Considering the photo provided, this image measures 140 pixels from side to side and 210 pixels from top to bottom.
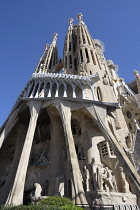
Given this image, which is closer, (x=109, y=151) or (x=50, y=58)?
(x=109, y=151)

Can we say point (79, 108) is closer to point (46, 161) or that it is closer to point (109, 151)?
point (109, 151)

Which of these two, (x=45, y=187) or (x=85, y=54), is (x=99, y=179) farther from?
(x=85, y=54)

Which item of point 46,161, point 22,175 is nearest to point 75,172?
point 22,175

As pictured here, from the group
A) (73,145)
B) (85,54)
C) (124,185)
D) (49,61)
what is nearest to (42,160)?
(73,145)

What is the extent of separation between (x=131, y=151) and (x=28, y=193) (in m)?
9.15

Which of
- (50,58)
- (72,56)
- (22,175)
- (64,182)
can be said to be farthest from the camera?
(50,58)

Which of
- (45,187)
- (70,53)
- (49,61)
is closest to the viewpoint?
(45,187)

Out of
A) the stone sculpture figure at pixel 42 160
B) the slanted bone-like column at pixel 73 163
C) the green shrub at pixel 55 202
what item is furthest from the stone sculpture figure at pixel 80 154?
the green shrub at pixel 55 202

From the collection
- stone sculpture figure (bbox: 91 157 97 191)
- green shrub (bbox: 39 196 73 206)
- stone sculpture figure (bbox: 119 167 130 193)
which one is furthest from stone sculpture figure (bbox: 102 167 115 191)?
green shrub (bbox: 39 196 73 206)

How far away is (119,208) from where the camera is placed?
697 cm

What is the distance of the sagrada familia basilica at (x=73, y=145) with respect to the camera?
10.6 metres

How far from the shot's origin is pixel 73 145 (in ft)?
39.9

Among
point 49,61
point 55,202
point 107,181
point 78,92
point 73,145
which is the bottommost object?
point 55,202

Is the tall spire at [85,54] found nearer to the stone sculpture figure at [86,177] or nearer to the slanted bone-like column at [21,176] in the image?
the slanted bone-like column at [21,176]
